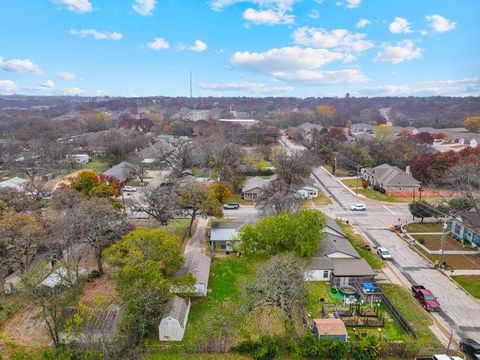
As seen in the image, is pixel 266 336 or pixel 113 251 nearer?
pixel 266 336

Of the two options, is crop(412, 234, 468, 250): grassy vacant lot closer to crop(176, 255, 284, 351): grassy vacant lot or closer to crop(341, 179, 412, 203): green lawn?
crop(341, 179, 412, 203): green lawn

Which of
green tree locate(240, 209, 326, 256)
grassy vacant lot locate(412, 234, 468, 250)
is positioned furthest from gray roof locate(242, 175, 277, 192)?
green tree locate(240, 209, 326, 256)

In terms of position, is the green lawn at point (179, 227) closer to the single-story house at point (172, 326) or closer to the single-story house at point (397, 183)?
the single-story house at point (172, 326)

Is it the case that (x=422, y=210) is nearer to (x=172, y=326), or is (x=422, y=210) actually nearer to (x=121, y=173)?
(x=172, y=326)

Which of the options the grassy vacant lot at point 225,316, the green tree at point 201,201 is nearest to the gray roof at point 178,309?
the grassy vacant lot at point 225,316

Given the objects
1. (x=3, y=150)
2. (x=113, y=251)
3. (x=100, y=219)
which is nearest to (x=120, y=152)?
(x=3, y=150)

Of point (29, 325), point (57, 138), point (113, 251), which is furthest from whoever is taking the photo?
point (57, 138)

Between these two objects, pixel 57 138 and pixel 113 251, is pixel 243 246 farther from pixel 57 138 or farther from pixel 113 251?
pixel 57 138
